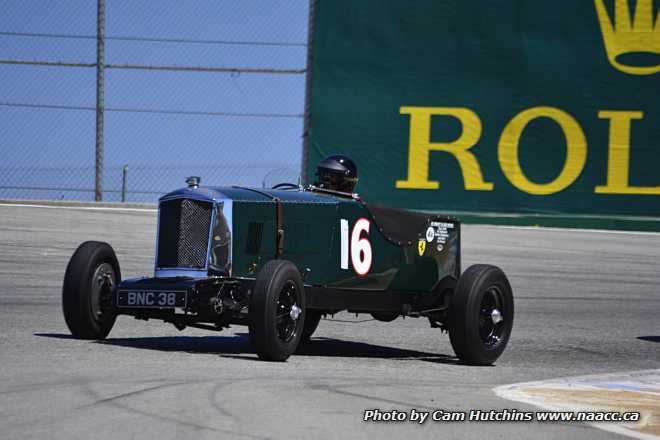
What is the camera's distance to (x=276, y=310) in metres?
8.49

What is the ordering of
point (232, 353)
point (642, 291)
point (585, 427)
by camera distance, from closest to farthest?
point (585, 427) < point (232, 353) < point (642, 291)

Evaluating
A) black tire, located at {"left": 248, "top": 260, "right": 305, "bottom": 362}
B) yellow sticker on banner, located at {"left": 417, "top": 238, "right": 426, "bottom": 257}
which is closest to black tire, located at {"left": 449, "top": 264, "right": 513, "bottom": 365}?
yellow sticker on banner, located at {"left": 417, "top": 238, "right": 426, "bottom": 257}

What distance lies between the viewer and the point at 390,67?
21.2m

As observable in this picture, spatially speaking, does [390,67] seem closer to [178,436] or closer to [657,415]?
[657,415]

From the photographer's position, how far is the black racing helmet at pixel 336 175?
10.4 metres

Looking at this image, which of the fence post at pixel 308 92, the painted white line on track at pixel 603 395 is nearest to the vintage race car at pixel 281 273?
the painted white line on track at pixel 603 395

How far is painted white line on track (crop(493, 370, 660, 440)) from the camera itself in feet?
21.3

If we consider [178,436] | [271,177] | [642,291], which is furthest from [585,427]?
[271,177]

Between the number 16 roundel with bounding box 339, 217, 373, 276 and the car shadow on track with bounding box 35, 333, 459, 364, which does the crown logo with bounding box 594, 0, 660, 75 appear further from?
the number 16 roundel with bounding box 339, 217, 373, 276

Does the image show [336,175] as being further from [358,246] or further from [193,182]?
[193,182]

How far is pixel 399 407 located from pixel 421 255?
3.72 metres

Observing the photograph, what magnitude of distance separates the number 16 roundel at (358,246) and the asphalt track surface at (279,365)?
2.29 feet

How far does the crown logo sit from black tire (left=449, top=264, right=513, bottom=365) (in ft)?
39.0

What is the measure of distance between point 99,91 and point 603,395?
14037mm
